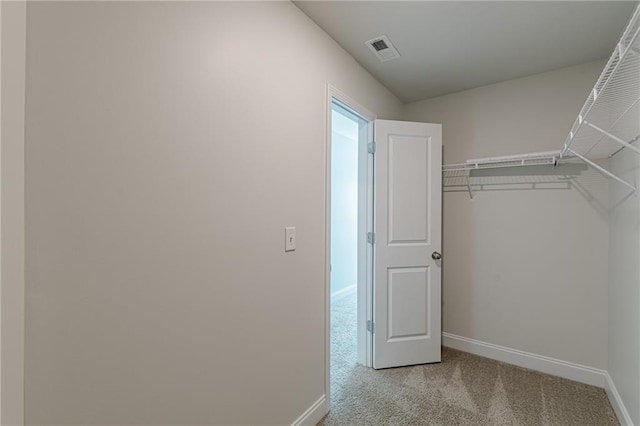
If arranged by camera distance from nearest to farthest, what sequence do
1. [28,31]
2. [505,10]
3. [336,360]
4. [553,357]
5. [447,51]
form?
[28,31], [505,10], [447,51], [553,357], [336,360]

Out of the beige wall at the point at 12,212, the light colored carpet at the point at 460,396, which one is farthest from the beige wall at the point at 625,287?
the beige wall at the point at 12,212

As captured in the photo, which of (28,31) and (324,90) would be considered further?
(324,90)

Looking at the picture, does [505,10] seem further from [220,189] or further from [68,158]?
[68,158]

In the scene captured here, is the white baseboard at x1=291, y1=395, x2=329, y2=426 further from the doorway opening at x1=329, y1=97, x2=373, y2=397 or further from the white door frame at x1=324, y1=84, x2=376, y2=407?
the doorway opening at x1=329, y1=97, x2=373, y2=397

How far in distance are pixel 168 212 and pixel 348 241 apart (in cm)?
411

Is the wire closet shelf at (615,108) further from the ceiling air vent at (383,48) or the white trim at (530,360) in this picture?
the white trim at (530,360)

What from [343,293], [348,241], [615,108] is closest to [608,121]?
[615,108]

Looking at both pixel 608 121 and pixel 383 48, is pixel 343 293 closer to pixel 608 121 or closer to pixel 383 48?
pixel 383 48

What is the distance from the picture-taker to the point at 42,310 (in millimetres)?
771

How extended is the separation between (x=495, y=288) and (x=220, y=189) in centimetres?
258

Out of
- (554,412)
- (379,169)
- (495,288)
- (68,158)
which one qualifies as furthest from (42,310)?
(495,288)

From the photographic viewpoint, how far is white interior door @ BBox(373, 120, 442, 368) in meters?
2.44

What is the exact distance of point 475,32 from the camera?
6.20ft

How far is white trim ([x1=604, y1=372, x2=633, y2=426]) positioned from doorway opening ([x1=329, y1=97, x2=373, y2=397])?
5.21 feet
